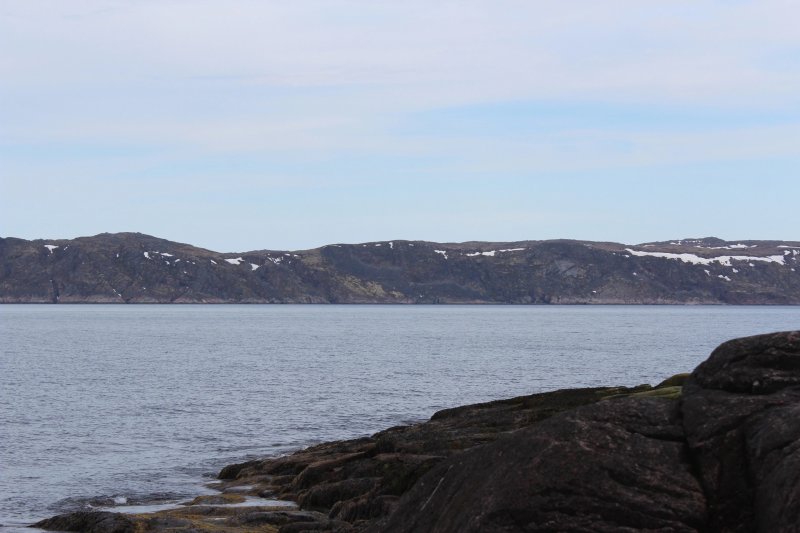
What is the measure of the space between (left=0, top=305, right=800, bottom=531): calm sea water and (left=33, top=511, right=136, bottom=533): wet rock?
3.18 meters

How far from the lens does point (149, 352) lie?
13425 cm

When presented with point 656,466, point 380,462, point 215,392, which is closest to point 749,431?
point 656,466

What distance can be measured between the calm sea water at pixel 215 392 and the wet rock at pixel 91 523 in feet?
10.4

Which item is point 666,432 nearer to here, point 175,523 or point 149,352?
point 175,523

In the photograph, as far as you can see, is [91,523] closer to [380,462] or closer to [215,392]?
[380,462]

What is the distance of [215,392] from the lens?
262 feet

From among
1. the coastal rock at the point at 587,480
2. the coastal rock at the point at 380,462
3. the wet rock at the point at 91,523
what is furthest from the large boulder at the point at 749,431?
the wet rock at the point at 91,523

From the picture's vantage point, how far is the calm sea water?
140ft

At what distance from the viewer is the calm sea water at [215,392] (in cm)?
4278

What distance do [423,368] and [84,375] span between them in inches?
1357

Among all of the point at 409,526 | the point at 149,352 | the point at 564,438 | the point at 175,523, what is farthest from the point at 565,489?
the point at 149,352

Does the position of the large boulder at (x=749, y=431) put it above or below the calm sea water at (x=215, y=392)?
above

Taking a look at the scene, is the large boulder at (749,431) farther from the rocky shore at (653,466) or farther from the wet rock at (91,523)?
the wet rock at (91,523)

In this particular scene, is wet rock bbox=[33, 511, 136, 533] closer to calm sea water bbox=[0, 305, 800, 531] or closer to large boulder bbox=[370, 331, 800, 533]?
calm sea water bbox=[0, 305, 800, 531]
